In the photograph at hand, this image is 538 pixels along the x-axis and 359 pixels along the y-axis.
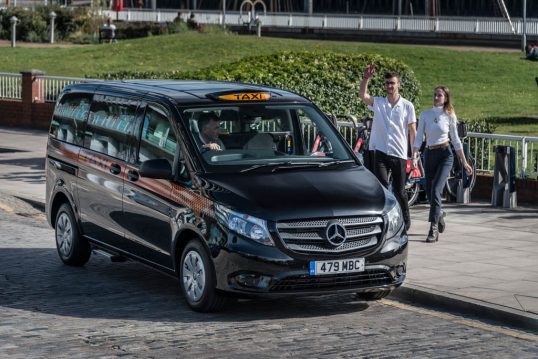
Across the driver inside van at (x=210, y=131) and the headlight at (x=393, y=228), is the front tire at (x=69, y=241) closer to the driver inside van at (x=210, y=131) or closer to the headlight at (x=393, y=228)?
the driver inside van at (x=210, y=131)

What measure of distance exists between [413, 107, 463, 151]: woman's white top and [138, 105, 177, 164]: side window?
383cm

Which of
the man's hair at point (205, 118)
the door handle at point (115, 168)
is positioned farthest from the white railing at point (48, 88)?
the man's hair at point (205, 118)

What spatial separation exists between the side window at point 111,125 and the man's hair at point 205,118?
812 mm

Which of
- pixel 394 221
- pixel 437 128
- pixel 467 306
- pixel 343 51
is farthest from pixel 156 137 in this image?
pixel 343 51

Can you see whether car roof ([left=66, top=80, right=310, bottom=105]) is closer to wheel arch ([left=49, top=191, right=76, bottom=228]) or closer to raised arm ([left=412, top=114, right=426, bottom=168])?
wheel arch ([left=49, top=191, right=76, bottom=228])

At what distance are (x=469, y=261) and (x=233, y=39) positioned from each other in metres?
36.9

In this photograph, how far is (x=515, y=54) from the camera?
47875 mm

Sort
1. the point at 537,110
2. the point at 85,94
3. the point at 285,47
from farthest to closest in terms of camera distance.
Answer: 1. the point at 285,47
2. the point at 537,110
3. the point at 85,94

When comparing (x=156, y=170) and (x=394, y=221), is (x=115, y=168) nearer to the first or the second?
(x=156, y=170)

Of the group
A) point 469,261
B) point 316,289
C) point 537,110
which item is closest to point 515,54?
point 537,110

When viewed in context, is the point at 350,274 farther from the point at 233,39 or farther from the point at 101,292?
the point at 233,39

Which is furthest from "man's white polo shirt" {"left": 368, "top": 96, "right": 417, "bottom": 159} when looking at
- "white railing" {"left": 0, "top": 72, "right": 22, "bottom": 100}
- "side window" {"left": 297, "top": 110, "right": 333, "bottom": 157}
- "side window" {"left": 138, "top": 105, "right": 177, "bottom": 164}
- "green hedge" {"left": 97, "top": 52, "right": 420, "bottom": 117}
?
"white railing" {"left": 0, "top": 72, "right": 22, "bottom": 100}

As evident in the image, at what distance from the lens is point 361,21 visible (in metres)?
63.3

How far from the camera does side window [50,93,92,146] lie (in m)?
12.8
